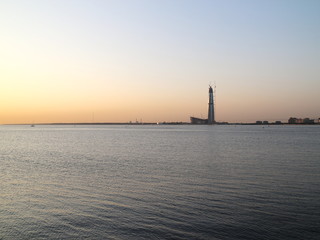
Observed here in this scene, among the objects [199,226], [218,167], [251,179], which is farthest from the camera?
[218,167]

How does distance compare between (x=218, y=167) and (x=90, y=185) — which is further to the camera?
(x=218, y=167)

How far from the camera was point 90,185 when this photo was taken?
19.5 meters

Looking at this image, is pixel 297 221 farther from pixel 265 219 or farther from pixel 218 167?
pixel 218 167

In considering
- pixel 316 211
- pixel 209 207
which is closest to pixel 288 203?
pixel 316 211

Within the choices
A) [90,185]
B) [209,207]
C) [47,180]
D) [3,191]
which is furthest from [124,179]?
[209,207]

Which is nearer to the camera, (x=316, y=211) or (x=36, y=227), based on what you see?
(x=36, y=227)

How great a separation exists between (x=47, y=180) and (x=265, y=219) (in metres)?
14.8

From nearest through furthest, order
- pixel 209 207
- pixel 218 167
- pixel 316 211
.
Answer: pixel 316 211
pixel 209 207
pixel 218 167

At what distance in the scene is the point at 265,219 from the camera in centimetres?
1227

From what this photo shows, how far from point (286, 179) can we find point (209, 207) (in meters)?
9.06

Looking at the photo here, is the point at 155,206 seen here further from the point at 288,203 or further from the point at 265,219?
the point at 288,203

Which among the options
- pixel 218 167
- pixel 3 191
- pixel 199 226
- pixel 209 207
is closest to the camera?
pixel 199 226

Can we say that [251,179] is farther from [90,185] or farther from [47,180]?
[47,180]

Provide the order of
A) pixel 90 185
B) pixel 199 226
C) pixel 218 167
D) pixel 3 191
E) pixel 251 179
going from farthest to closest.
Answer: pixel 218 167 → pixel 251 179 → pixel 90 185 → pixel 3 191 → pixel 199 226
